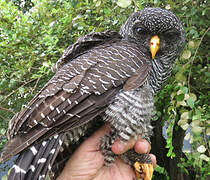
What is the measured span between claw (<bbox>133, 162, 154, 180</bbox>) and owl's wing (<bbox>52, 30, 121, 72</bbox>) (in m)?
1.06

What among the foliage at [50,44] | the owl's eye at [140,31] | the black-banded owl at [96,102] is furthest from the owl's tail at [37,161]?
the owl's eye at [140,31]

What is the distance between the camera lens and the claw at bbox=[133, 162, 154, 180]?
72.1 inches

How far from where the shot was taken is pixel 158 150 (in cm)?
419

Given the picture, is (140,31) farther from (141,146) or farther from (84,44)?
(141,146)

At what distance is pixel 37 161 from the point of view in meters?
1.32

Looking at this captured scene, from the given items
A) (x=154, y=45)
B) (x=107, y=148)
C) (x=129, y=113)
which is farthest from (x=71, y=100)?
(x=154, y=45)

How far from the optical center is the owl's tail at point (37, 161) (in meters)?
1.29

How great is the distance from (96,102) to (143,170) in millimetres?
820

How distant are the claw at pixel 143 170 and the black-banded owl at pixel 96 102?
0.04ft

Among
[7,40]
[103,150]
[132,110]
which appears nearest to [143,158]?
[103,150]

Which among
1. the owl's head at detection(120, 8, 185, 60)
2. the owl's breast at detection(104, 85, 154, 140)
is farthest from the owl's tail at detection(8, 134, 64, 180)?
the owl's head at detection(120, 8, 185, 60)

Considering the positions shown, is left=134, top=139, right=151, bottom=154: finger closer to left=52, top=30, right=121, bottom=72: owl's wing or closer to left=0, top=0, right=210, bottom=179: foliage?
left=0, top=0, right=210, bottom=179: foliage

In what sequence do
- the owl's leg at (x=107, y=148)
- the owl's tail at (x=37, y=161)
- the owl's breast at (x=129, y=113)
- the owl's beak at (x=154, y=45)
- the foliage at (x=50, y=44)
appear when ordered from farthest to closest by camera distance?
the foliage at (x=50, y=44), the owl's beak at (x=154, y=45), the owl's leg at (x=107, y=148), the owl's breast at (x=129, y=113), the owl's tail at (x=37, y=161)

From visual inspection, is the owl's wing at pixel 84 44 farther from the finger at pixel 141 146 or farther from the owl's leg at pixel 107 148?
the finger at pixel 141 146
